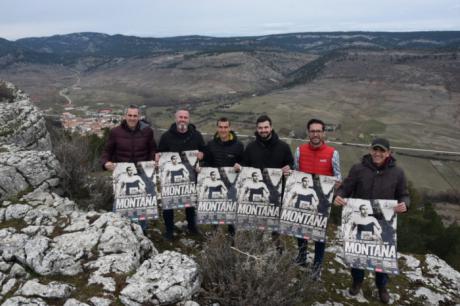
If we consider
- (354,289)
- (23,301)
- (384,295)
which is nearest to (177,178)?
(23,301)

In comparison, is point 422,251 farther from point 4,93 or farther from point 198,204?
point 4,93

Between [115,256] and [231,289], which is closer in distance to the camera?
[231,289]

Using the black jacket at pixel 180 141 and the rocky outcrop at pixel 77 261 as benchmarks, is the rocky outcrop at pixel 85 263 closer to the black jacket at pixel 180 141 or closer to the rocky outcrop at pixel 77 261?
the rocky outcrop at pixel 77 261

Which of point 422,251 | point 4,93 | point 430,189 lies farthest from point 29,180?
point 430,189

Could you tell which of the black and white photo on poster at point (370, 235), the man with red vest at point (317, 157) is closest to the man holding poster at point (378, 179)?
the black and white photo on poster at point (370, 235)

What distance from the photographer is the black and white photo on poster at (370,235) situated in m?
5.95

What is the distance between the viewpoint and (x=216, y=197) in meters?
7.21

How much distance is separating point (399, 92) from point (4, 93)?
473 ft

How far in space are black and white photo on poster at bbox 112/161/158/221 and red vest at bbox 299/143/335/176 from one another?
9.87 ft

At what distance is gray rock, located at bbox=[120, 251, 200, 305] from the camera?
15.4 feet

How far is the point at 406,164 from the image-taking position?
69000 mm

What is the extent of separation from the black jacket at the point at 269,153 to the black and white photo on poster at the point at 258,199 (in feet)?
0.50

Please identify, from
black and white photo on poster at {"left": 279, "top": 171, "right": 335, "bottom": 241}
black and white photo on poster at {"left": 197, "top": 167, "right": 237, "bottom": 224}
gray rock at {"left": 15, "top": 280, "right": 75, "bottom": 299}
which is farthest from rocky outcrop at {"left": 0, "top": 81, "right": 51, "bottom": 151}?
black and white photo on poster at {"left": 279, "top": 171, "right": 335, "bottom": 241}

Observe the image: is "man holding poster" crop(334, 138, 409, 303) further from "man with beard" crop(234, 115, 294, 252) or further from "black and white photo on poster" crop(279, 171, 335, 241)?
"man with beard" crop(234, 115, 294, 252)
